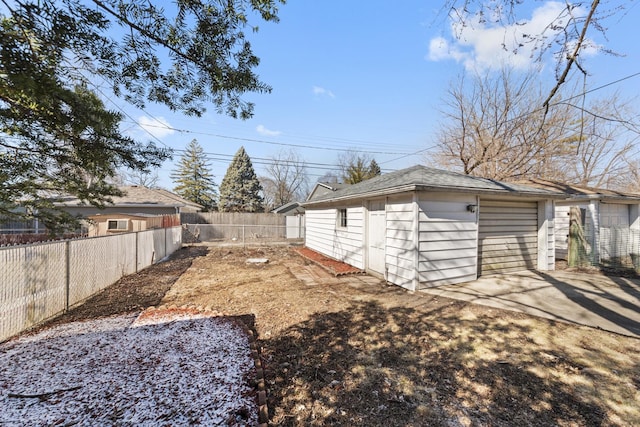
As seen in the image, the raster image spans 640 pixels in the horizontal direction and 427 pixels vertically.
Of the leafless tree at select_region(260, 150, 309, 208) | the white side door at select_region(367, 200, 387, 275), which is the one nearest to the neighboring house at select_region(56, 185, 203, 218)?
the white side door at select_region(367, 200, 387, 275)

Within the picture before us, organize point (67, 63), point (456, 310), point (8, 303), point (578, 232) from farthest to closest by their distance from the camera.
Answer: point (578, 232) < point (456, 310) < point (8, 303) < point (67, 63)

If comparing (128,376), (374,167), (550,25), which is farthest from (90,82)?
(374,167)

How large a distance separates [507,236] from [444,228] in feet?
8.52

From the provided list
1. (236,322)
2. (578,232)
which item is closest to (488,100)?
(578,232)

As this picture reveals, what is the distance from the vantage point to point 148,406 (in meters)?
2.11

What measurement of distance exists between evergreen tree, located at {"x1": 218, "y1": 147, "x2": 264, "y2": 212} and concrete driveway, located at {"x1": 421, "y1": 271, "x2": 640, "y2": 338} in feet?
80.0

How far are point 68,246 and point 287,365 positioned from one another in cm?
438

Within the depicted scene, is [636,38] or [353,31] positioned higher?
[353,31]

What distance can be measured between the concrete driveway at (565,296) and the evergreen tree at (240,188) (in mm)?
24396

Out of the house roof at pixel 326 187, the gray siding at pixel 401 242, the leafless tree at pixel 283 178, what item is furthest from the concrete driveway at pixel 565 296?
the leafless tree at pixel 283 178

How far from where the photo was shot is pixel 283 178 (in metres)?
33.8

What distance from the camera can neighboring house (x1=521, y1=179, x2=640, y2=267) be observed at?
310 inches

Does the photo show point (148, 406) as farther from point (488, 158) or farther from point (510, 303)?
point (488, 158)

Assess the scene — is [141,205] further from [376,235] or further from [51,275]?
[376,235]
